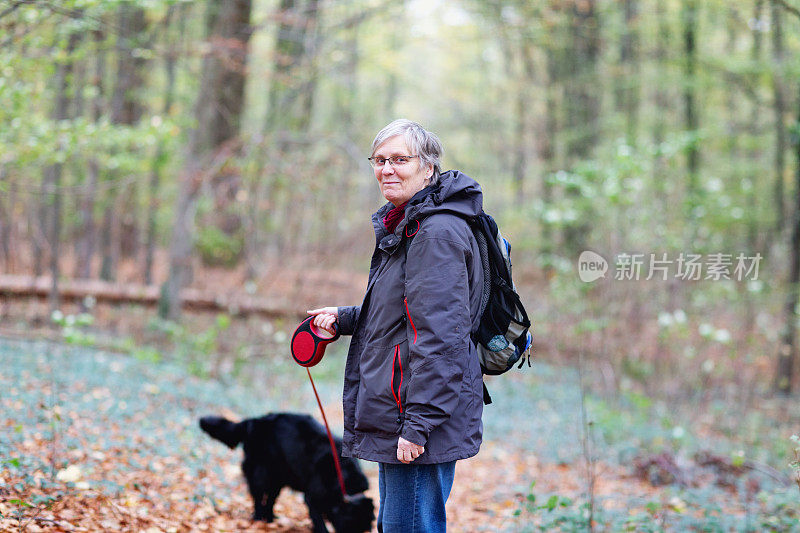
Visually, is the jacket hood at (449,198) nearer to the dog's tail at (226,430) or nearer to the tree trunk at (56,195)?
the dog's tail at (226,430)

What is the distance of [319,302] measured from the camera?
9344 millimetres

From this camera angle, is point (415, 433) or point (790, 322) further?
point (790, 322)

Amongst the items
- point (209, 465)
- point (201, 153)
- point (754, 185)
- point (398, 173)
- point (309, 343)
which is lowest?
point (209, 465)

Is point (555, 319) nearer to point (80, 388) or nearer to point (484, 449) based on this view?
point (484, 449)

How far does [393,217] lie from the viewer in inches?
108

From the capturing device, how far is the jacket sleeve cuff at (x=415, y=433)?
92.9 inches

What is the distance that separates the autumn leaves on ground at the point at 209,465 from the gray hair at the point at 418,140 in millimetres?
2108

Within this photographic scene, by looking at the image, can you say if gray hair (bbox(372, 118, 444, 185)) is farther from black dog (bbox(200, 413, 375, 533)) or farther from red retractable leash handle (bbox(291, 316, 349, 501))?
black dog (bbox(200, 413, 375, 533))

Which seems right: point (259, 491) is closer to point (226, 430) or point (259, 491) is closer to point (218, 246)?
point (226, 430)

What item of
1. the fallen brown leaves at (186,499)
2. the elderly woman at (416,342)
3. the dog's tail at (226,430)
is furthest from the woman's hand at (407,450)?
the dog's tail at (226,430)

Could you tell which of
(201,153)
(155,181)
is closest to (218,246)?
(201,153)

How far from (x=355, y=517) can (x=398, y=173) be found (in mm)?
2234

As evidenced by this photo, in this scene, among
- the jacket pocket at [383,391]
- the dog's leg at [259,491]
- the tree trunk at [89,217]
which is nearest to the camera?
the jacket pocket at [383,391]

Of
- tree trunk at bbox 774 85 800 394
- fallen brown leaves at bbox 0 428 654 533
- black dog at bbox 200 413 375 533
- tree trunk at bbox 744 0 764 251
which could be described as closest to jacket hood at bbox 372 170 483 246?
black dog at bbox 200 413 375 533
